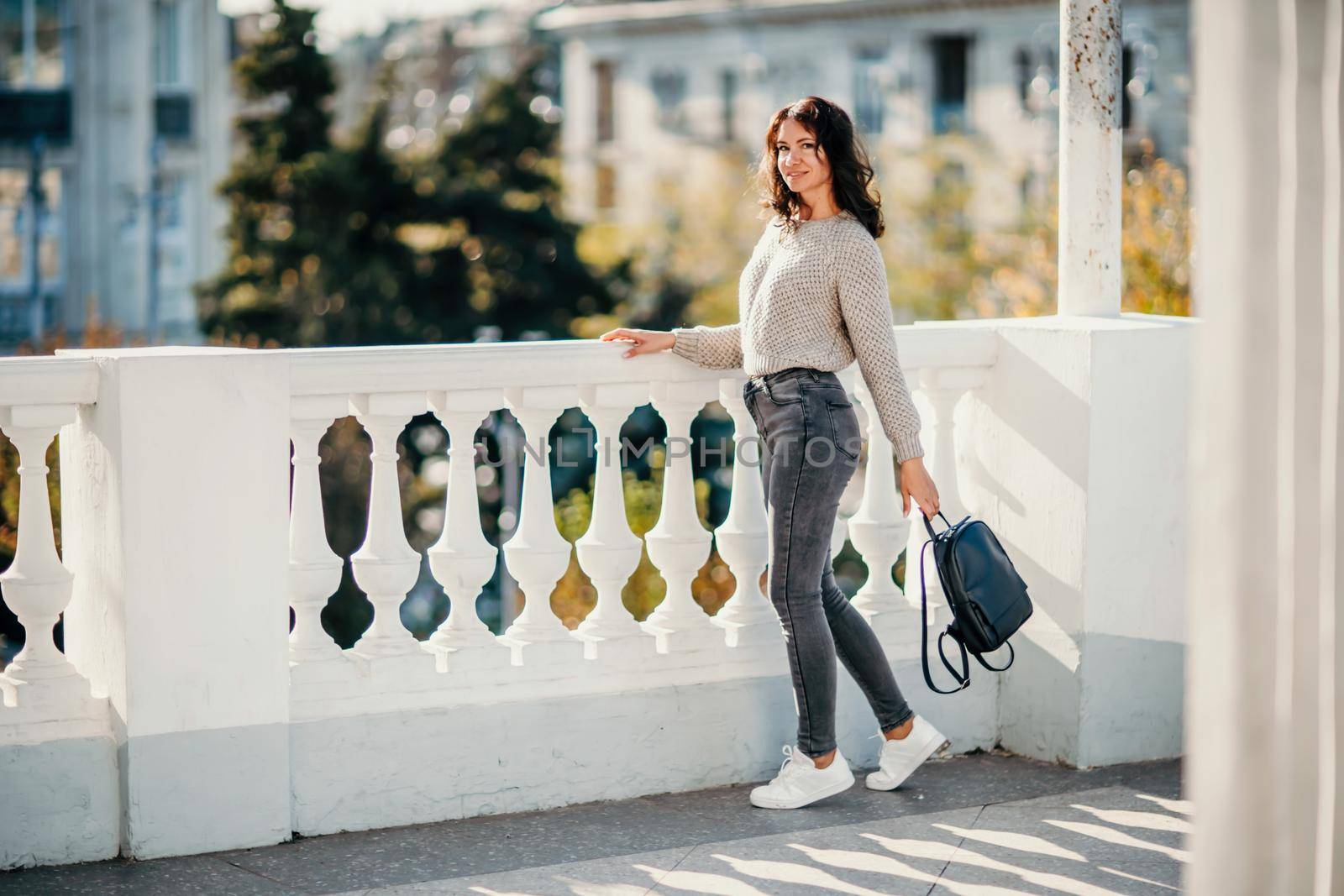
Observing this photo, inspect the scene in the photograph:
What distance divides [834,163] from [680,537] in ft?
3.81

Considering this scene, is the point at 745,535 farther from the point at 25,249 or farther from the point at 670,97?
the point at 670,97

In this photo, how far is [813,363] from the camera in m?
4.34

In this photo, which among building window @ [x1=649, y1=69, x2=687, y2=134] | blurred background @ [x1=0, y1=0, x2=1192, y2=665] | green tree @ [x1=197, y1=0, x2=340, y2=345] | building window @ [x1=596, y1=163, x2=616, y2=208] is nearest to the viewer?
blurred background @ [x1=0, y1=0, x2=1192, y2=665]

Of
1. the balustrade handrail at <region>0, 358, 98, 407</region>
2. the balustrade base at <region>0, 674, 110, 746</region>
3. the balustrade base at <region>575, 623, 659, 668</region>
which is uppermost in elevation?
the balustrade handrail at <region>0, 358, 98, 407</region>

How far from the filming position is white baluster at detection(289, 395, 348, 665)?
433 cm

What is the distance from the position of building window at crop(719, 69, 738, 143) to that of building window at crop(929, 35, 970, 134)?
22.4 ft

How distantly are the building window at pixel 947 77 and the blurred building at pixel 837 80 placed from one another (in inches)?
1.3

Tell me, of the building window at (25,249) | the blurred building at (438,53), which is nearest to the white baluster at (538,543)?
the building window at (25,249)

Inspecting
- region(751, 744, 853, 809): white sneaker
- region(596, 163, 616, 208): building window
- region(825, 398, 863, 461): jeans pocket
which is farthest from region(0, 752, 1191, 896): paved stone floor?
region(596, 163, 616, 208): building window

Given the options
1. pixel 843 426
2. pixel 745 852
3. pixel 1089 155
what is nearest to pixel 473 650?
pixel 745 852

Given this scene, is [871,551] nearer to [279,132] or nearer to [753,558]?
[753,558]

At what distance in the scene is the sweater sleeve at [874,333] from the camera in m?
4.30

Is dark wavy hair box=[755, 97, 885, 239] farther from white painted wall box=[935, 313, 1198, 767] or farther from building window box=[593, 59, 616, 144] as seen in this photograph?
building window box=[593, 59, 616, 144]

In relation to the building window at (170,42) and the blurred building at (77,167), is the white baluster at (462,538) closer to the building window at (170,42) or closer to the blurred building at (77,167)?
the blurred building at (77,167)
